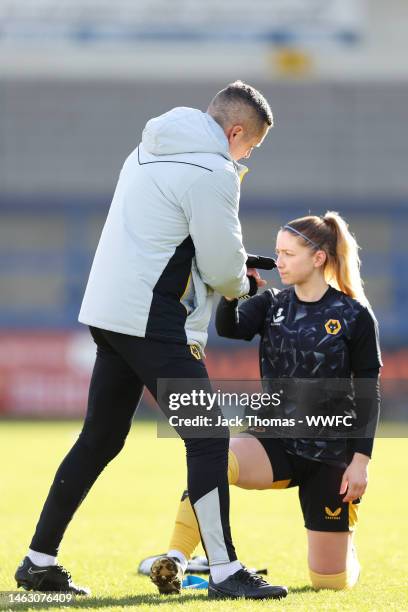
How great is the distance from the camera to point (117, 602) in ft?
15.5

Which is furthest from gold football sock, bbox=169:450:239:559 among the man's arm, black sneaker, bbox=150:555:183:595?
the man's arm

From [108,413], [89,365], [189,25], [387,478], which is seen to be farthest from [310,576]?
[189,25]

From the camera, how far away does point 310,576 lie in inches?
208

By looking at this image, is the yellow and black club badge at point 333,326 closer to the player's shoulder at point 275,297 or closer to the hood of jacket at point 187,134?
the player's shoulder at point 275,297

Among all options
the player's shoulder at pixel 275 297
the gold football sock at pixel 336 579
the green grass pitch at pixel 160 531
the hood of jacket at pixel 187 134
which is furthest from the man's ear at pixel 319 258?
the green grass pitch at pixel 160 531

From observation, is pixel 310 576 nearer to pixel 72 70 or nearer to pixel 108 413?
pixel 108 413

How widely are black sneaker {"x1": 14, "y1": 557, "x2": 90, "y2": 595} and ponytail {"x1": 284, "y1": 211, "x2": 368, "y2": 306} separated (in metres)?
1.70

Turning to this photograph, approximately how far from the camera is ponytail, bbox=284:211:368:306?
17.8 feet

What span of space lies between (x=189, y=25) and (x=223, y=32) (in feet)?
2.19

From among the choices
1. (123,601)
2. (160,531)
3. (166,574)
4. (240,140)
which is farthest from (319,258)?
(160,531)

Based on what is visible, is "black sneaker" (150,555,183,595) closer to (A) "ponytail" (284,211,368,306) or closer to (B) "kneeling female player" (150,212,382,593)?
(B) "kneeling female player" (150,212,382,593)

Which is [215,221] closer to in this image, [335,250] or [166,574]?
[335,250]

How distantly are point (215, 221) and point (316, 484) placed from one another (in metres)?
1.34

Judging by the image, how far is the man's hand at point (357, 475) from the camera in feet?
16.4
